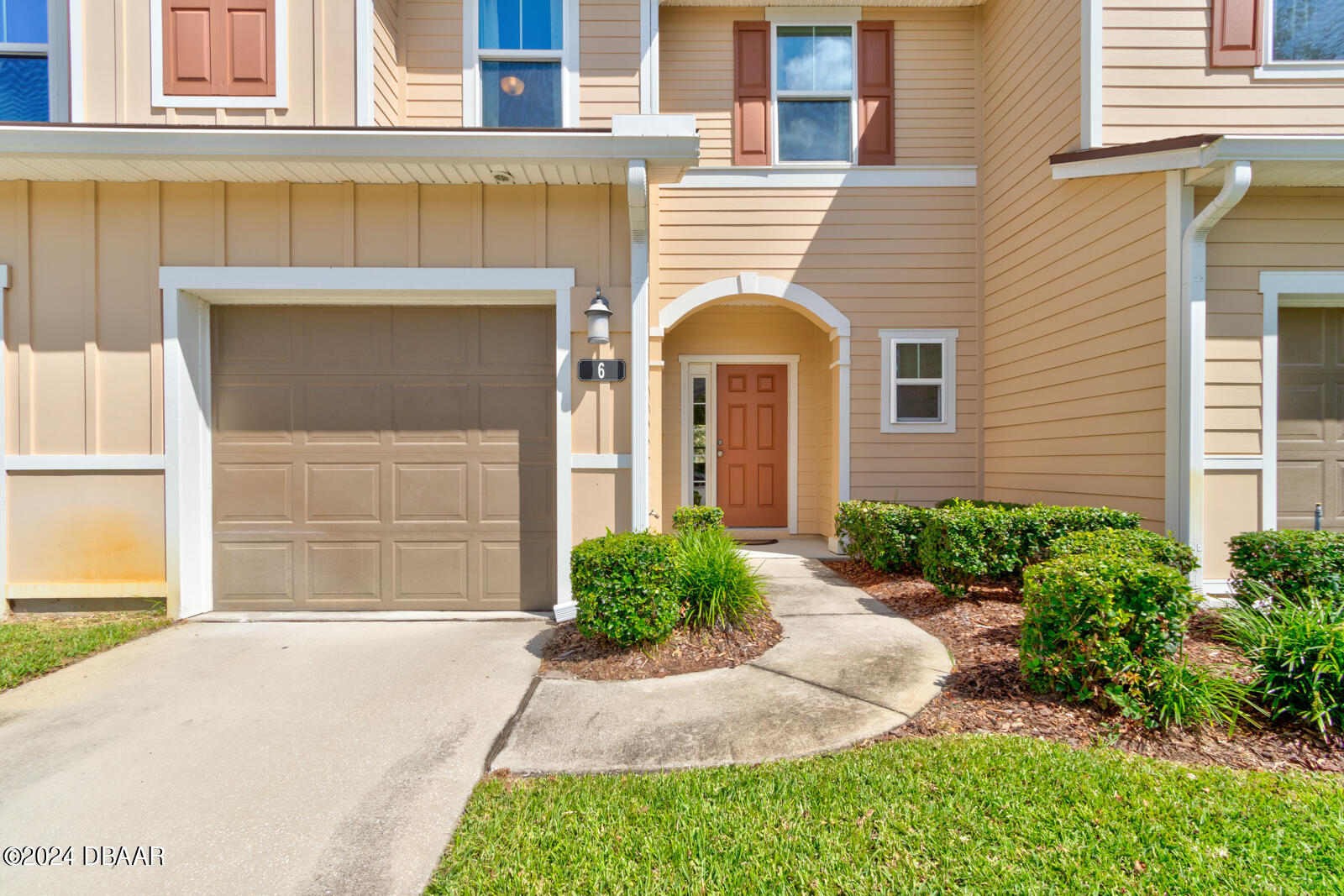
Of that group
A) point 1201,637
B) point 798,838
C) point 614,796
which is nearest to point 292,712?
point 614,796

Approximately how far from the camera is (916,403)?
6750mm

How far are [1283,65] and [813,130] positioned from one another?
3.82 meters

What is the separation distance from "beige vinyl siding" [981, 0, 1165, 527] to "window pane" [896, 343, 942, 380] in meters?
0.53

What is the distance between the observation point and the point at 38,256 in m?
4.30

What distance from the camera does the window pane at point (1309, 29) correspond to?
464 centimetres

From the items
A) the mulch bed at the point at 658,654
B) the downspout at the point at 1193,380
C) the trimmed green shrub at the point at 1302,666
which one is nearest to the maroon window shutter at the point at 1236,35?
the downspout at the point at 1193,380

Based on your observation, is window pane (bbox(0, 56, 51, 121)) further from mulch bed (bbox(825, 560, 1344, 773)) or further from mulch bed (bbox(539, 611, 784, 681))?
mulch bed (bbox(825, 560, 1344, 773))

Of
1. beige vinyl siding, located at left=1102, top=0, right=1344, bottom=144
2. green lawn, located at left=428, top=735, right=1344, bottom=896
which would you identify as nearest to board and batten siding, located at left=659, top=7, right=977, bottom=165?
beige vinyl siding, located at left=1102, top=0, right=1344, bottom=144

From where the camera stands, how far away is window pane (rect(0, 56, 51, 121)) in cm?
468

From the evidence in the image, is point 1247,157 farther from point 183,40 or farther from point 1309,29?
point 183,40

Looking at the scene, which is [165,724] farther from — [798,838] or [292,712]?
[798,838]

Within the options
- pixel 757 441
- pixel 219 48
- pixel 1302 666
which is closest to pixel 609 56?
pixel 219 48

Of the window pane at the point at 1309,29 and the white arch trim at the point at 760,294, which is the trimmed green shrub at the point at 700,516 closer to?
the white arch trim at the point at 760,294

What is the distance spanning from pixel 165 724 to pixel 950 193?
7.87 metres
